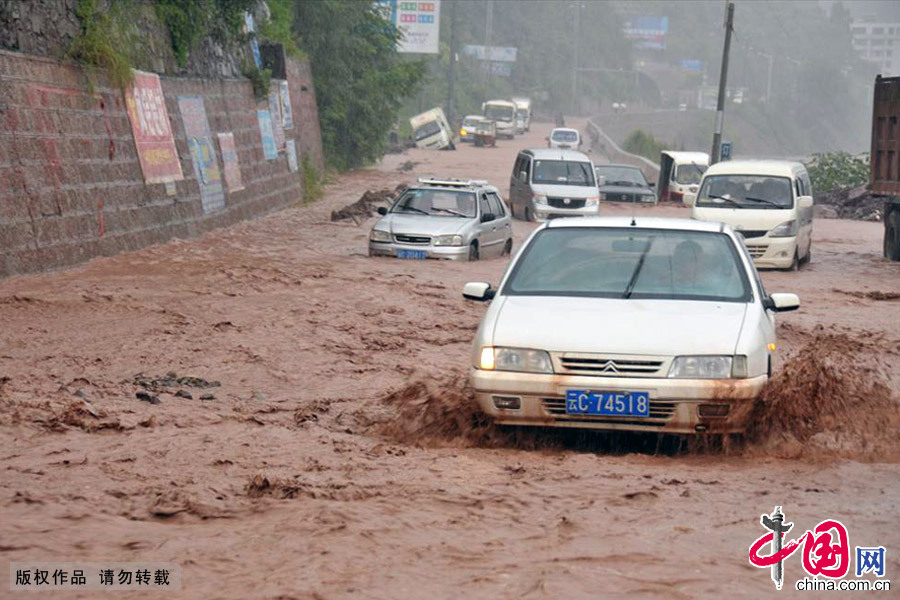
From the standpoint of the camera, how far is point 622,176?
129 ft

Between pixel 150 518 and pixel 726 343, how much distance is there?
3.39m

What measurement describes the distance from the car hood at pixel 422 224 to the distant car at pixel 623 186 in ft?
56.5

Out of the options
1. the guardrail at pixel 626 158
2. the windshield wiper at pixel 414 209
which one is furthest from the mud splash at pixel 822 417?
the guardrail at pixel 626 158

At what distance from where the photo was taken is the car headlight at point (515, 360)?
7684 millimetres

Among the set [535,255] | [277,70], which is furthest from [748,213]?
[277,70]

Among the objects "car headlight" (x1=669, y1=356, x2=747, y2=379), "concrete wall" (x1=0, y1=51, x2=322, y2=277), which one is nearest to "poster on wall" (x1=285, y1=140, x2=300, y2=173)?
"concrete wall" (x1=0, y1=51, x2=322, y2=277)

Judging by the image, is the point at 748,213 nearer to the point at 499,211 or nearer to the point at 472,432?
the point at 499,211

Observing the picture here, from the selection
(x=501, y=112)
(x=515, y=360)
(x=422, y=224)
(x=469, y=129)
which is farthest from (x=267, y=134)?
(x=501, y=112)

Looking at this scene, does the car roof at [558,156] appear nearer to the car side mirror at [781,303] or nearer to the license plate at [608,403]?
the car side mirror at [781,303]

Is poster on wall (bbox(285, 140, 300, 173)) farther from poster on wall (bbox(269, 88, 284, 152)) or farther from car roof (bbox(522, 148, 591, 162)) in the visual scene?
car roof (bbox(522, 148, 591, 162))

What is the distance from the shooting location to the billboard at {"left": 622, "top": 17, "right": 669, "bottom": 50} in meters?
163

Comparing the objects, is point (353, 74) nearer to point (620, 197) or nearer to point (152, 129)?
point (620, 197)

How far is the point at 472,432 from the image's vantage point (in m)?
8.30

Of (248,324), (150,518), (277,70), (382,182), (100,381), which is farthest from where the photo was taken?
(382,182)
